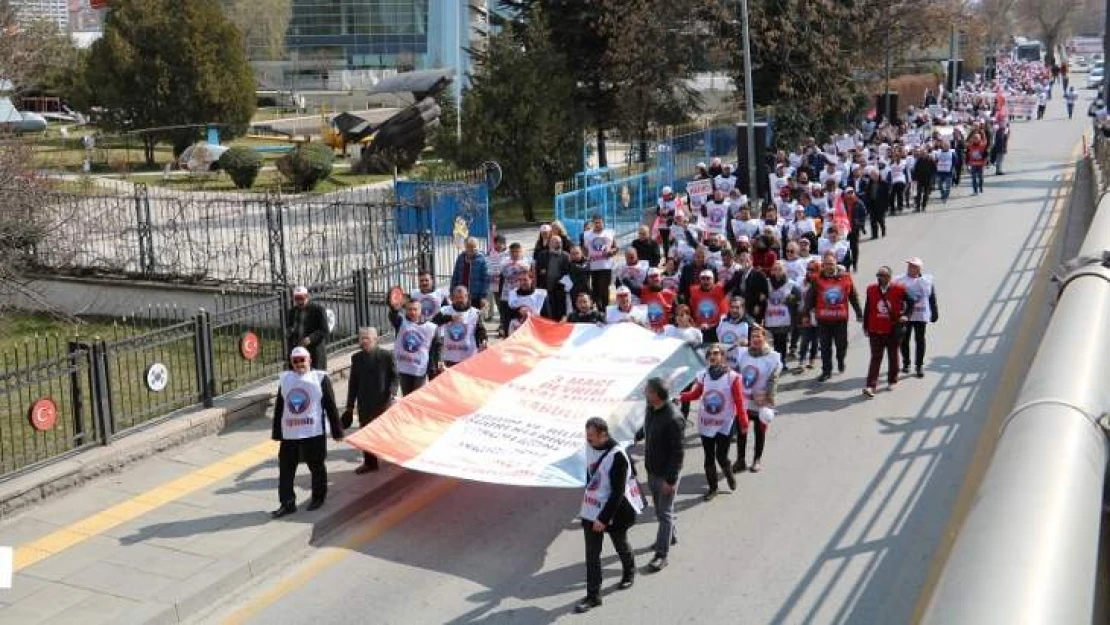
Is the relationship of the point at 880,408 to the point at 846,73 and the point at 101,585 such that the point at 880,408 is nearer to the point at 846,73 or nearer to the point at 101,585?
the point at 101,585

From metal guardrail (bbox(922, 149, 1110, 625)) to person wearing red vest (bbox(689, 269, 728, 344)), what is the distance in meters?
8.75

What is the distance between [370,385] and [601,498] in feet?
12.3

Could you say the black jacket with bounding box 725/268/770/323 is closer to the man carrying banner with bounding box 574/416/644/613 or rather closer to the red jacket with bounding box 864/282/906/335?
the red jacket with bounding box 864/282/906/335

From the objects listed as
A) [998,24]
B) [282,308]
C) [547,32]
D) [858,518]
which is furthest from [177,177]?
[998,24]

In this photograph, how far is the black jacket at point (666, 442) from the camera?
938 cm

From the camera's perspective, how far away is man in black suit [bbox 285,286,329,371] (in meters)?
13.6

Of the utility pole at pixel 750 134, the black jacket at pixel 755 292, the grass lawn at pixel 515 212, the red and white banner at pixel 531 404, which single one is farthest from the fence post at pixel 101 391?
the grass lawn at pixel 515 212

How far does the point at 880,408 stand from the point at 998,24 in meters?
77.1

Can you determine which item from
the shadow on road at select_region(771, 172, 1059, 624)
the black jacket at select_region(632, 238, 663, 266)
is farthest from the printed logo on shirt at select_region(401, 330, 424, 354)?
the black jacket at select_region(632, 238, 663, 266)

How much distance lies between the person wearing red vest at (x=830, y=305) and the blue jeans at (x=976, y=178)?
1899 centimetres

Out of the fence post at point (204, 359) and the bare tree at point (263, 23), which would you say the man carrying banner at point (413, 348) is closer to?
the fence post at point (204, 359)

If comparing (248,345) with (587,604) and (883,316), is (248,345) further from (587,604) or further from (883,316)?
(883,316)

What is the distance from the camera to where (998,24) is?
8300 centimetres

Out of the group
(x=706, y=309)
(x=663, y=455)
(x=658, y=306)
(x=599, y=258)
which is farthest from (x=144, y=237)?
(x=663, y=455)
